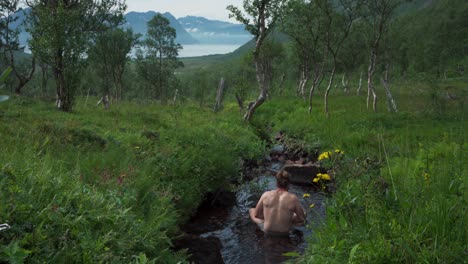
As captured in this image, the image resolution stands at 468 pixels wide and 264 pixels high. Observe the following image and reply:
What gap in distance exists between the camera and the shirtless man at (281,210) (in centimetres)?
784

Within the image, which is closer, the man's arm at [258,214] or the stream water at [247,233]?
the stream water at [247,233]

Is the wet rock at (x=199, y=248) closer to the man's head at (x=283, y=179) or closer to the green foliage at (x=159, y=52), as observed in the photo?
the man's head at (x=283, y=179)

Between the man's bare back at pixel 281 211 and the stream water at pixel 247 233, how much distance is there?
0.25 meters

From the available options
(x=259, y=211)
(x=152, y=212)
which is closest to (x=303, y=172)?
(x=259, y=211)

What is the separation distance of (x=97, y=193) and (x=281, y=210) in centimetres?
435

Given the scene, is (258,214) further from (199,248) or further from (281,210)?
(199,248)

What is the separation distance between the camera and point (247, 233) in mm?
8273

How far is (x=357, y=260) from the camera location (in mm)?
3777

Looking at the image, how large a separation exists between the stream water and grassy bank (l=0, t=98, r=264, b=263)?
657 mm

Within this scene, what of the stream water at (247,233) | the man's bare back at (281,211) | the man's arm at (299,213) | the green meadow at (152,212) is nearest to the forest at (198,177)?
the green meadow at (152,212)

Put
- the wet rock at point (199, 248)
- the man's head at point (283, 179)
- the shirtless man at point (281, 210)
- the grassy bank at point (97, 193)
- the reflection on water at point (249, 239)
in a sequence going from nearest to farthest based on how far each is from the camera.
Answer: the grassy bank at point (97, 193) < the wet rock at point (199, 248) < the reflection on water at point (249, 239) < the shirtless man at point (281, 210) < the man's head at point (283, 179)

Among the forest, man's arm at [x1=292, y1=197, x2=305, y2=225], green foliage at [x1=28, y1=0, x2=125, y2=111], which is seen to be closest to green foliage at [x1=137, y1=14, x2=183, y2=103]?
the forest

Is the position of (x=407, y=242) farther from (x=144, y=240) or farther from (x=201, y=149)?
(x=201, y=149)

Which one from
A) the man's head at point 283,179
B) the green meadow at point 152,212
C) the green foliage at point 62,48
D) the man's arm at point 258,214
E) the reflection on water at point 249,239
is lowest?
the reflection on water at point 249,239
